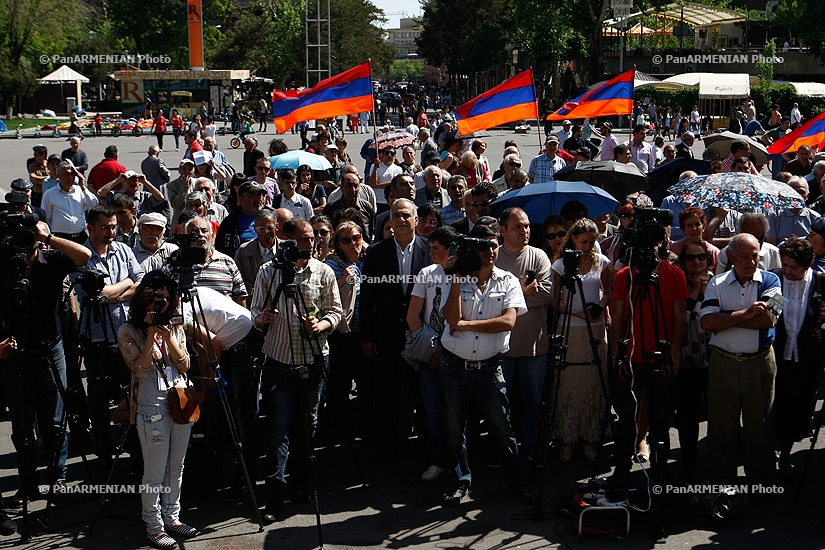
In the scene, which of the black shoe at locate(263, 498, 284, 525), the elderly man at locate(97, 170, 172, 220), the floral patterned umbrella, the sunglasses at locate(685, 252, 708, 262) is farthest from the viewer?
the elderly man at locate(97, 170, 172, 220)

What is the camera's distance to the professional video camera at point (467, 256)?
6.03m

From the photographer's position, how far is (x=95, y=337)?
7.20m

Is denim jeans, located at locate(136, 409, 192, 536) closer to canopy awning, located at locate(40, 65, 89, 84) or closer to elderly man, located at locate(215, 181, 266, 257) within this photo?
elderly man, located at locate(215, 181, 266, 257)

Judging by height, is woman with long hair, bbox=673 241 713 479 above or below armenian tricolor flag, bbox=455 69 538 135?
below

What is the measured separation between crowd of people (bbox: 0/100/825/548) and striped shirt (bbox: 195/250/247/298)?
0.02 metres

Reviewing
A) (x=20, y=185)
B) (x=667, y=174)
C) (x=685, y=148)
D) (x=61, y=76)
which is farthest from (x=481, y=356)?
(x=61, y=76)

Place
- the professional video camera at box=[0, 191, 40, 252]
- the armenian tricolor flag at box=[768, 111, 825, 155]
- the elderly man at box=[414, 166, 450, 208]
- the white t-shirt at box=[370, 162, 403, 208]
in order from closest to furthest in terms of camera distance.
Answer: the professional video camera at box=[0, 191, 40, 252]
the elderly man at box=[414, 166, 450, 208]
the armenian tricolor flag at box=[768, 111, 825, 155]
the white t-shirt at box=[370, 162, 403, 208]

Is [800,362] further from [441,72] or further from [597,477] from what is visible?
[441,72]

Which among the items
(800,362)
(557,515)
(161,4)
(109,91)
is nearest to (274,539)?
(557,515)

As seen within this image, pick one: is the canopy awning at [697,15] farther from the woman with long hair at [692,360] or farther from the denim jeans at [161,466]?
the denim jeans at [161,466]

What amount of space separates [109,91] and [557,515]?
2750 inches

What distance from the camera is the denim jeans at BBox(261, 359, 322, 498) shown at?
251 inches

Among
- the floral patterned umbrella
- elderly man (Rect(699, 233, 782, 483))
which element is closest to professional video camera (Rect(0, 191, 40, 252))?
elderly man (Rect(699, 233, 782, 483))

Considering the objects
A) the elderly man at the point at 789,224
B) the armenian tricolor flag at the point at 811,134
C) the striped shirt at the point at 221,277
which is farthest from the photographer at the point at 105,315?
the armenian tricolor flag at the point at 811,134
